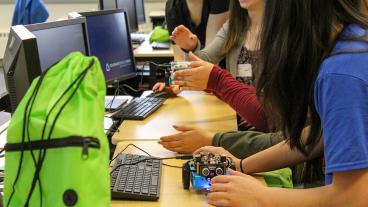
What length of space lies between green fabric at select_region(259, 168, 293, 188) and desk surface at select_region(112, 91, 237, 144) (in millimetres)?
442

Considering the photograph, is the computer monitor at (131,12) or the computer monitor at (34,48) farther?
the computer monitor at (131,12)

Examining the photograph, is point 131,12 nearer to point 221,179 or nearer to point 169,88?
point 169,88

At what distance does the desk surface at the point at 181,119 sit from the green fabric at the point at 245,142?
275 millimetres

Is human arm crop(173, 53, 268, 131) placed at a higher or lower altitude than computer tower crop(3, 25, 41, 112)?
lower

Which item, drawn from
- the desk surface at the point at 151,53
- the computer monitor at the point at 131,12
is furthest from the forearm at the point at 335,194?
the computer monitor at the point at 131,12

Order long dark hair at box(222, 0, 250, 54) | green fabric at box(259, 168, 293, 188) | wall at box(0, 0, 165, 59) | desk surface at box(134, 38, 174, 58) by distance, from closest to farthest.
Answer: green fabric at box(259, 168, 293, 188) → long dark hair at box(222, 0, 250, 54) → desk surface at box(134, 38, 174, 58) → wall at box(0, 0, 165, 59)

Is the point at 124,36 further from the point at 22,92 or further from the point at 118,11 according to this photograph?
the point at 22,92

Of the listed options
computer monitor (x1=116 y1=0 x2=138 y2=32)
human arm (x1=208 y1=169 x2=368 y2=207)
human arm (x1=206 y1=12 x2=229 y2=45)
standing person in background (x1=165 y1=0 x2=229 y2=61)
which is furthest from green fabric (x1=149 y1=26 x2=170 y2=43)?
human arm (x1=208 y1=169 x2=368 y2=207)

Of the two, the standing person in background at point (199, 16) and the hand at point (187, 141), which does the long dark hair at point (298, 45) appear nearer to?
the hand at point (187, 141)

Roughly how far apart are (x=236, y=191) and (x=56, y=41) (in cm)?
93

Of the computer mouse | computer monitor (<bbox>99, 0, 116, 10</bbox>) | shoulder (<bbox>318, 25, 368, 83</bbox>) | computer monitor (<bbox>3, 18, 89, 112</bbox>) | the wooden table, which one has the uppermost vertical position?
shoulder (<bbox>318, 25, 368, 83</bbox>)

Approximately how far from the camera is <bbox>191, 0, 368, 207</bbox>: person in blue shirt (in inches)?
34.3

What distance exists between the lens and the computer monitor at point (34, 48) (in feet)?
3.95

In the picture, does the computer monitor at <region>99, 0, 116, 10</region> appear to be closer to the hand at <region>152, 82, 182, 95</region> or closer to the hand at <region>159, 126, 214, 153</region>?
the hand at <region>152, 82, 182, 95</region>
